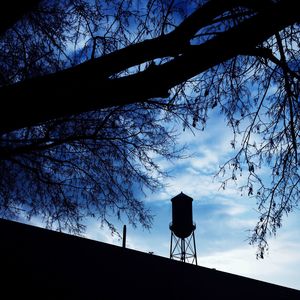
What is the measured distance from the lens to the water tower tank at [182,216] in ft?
56.4

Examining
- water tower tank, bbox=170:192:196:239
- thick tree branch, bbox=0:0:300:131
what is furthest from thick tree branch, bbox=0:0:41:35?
water tower tank, bbox=170:192:196:239

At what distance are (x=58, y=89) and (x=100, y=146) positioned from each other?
4.27 meters

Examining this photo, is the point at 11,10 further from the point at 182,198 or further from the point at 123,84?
the point at 182,198

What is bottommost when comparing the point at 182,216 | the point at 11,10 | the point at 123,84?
the point at 123,84

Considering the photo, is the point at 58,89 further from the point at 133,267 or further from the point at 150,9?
the point at 133,267

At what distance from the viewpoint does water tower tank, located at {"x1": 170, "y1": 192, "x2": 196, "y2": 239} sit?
17.2 meters

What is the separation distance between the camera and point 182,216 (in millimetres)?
17328

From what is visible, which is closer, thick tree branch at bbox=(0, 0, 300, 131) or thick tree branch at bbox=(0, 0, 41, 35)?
thick tree branch at bbox=(0, 0, 300, 131)

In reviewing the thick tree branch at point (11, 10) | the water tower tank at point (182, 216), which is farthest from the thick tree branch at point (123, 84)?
the water tower tank at point (182, 216)

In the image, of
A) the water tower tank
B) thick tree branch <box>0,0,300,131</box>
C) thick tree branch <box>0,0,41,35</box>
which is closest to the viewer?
thick tree branch <box>0,0,300,131</box>

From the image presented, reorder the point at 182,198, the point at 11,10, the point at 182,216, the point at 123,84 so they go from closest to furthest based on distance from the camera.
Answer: the point at 123,84 < the point at 11,10 < the point at 182,216 < the point at 182,198

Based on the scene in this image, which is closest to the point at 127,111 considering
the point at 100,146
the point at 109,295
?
the point at 100,146

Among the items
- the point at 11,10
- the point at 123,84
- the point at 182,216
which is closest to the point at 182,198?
the point at 182,216

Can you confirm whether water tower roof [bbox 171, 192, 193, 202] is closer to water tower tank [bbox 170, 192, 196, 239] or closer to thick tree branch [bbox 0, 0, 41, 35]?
water tower tank [bbox 170, 192, 196, 239]
